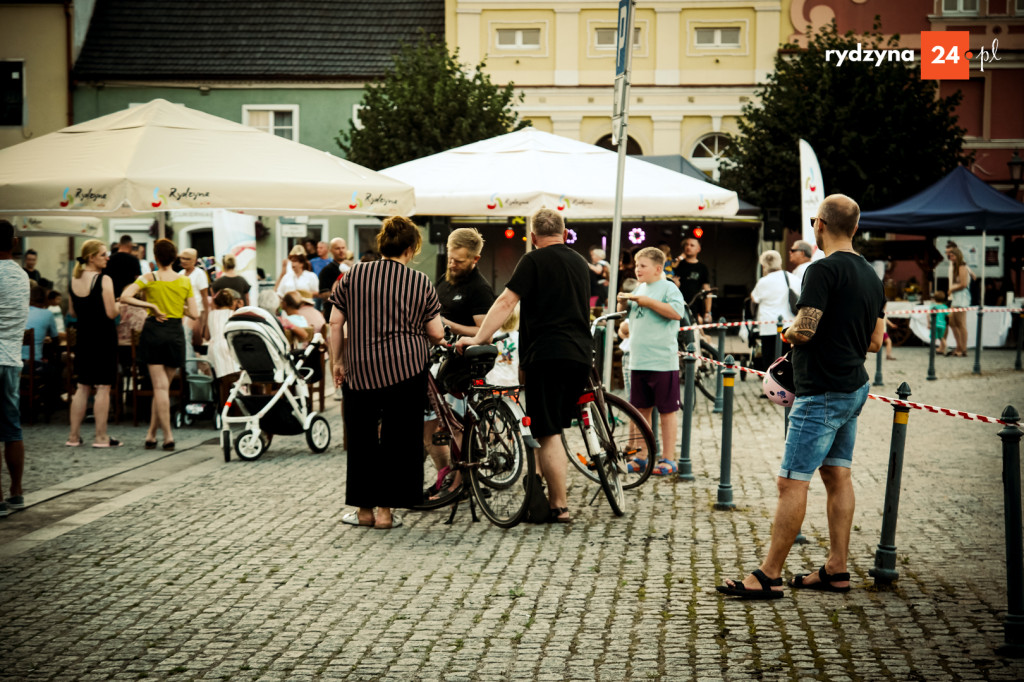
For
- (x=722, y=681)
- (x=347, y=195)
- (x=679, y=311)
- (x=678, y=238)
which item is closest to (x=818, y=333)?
(x=722, y=681)

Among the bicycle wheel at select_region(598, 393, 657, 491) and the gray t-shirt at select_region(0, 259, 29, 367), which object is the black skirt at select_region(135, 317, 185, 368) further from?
the bicycle wheel at select_region(598, 393, 657, 491)

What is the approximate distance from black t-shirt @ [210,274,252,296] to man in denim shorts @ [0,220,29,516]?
626 cm

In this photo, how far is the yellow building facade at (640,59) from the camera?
34.9m

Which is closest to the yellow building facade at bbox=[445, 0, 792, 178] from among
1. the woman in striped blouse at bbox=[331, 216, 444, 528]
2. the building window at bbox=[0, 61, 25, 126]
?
the building window at bbox=[0, 61, 25, 126]

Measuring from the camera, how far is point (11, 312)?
25.5ft

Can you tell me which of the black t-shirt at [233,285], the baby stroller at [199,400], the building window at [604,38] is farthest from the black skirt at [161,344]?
the building window at [604,38]

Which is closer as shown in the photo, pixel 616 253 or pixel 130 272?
pixel 616 253

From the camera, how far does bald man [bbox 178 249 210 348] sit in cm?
1257

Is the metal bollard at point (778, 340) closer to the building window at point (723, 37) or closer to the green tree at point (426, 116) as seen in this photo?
the green tree at point (426, 116)

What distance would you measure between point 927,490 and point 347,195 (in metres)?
5.79

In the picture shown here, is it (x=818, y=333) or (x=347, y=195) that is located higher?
(x=347, y=195)

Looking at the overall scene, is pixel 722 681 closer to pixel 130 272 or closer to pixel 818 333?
pixel 818 333

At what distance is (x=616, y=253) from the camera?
9094 millimetres

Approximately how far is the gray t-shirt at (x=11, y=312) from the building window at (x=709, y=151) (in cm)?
2944
